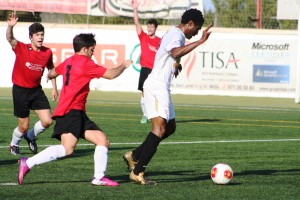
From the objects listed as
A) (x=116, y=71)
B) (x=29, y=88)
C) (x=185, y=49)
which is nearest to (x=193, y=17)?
(x=185, y=49)

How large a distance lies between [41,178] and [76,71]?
1.57m

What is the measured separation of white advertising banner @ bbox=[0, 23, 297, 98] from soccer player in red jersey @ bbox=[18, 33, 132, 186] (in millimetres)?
24312

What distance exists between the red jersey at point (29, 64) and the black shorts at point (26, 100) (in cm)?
9

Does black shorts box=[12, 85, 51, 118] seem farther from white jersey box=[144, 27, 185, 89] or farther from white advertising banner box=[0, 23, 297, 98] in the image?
white advertising banner box=[0, 23, 297, 98]

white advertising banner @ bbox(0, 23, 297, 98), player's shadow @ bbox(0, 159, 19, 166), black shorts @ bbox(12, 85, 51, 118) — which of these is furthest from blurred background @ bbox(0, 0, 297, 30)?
player's shadow @ bbox(0, 159, 19, 166)

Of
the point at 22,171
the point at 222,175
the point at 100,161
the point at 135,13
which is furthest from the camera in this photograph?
the point at 135,13

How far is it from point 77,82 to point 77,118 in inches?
17.6

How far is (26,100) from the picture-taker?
52.4ft

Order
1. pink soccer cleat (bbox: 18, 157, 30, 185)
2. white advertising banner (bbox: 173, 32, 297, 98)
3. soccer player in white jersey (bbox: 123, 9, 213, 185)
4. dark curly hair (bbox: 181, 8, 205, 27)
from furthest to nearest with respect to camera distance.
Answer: white advertising banner (bbox: 173, 32, 297, 98) < dark curly hair (bbox: 181, 8, 205, 27) < soccer player in white jersey (bbox: 123, 9, 213, 185) < pink soccer cleat (bbox: 18, 157, 30, 185)

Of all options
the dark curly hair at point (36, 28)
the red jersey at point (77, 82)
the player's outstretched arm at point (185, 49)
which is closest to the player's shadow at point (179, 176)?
the red jersey at point (77, 82)

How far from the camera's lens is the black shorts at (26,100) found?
1598cm

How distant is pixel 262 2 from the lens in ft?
131

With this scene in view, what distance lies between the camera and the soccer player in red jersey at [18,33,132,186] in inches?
468

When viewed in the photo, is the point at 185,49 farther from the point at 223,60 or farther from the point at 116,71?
the point at 223,60
